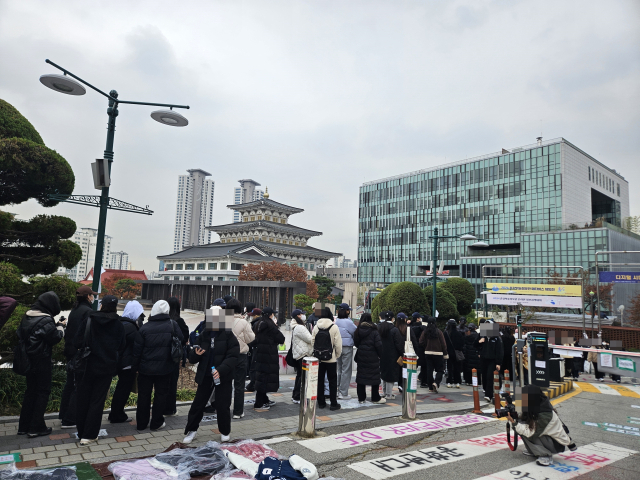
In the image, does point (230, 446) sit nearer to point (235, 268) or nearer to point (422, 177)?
point (235, 268)

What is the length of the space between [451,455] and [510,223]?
62899 mm

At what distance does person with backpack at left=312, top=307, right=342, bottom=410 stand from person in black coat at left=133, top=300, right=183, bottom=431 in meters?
2.60

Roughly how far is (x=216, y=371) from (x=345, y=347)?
3.90 m

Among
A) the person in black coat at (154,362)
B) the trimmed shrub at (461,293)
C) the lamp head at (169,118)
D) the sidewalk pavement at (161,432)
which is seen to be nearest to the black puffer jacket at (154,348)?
the person in black coat at (154,362)

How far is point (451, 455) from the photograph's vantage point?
5.42m

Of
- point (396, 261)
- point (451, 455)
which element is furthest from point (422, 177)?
point (451, 455)

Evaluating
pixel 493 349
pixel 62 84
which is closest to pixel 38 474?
pixel 62 84

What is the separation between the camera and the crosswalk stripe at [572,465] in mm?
4802

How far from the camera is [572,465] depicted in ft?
17.1

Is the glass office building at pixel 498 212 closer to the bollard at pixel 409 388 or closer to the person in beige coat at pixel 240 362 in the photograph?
the bollard at pixel 409 388

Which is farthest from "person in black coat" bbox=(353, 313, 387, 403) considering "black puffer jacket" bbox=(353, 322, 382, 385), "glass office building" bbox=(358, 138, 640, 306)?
"glass office building" bbox=(358, 138, 640, 306)

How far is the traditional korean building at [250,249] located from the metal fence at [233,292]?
1480cm

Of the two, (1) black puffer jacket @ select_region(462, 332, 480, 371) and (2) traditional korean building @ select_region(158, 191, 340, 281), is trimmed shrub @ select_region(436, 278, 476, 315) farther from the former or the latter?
(2) traditional korean building @ select_region(158, 191, 340, 281)

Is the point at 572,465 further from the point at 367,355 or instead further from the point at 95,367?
the point at 95,367
